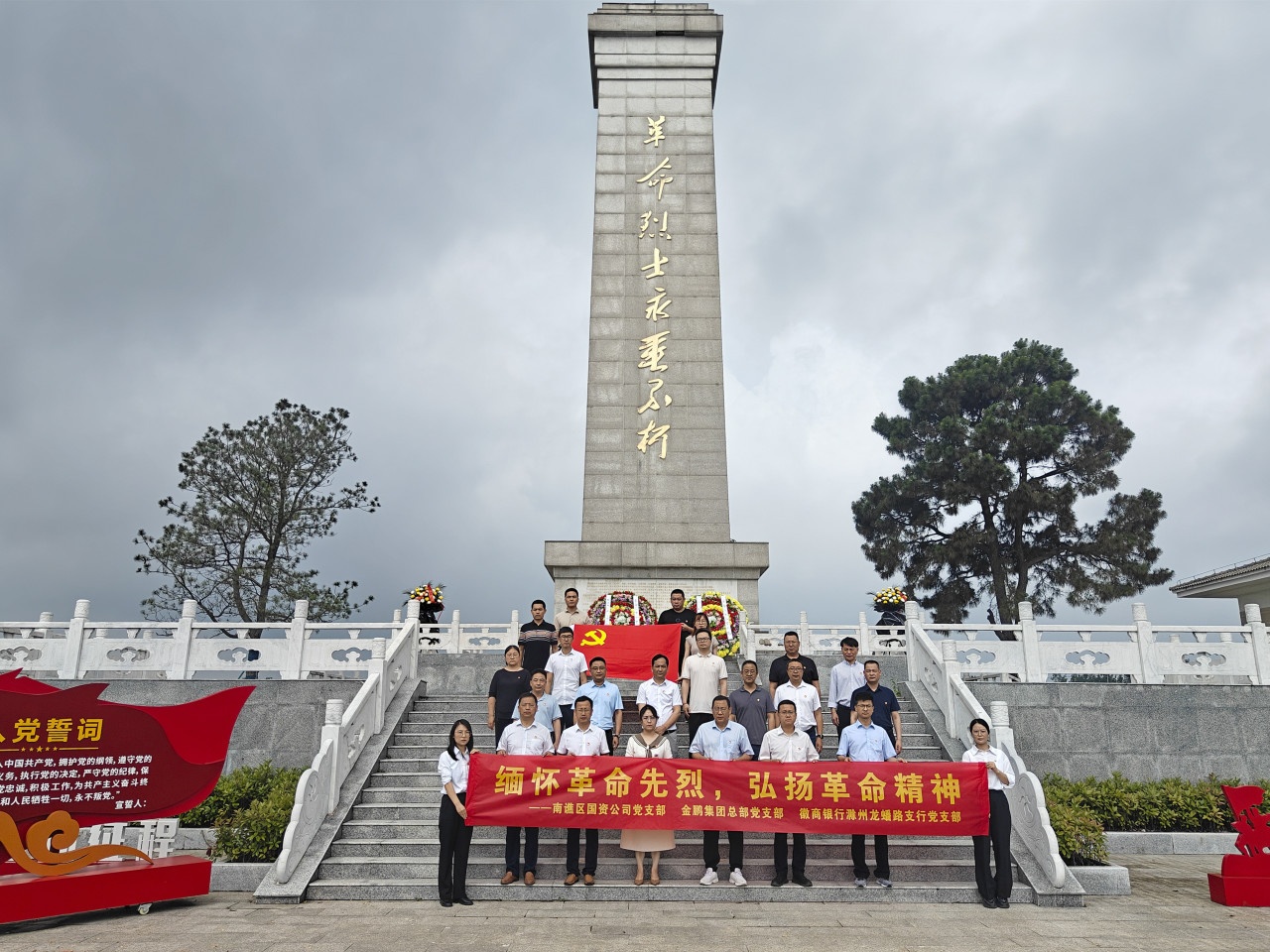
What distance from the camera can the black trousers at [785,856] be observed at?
650 centimetres

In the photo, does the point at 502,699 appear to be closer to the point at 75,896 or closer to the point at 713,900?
the point at 713,900

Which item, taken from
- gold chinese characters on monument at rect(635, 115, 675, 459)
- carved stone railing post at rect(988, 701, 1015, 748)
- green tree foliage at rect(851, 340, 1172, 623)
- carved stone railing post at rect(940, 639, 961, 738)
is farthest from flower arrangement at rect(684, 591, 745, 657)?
green tree foliage at rect(851, 340, 1172, 623)

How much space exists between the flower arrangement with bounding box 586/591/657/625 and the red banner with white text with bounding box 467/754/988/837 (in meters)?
6.77

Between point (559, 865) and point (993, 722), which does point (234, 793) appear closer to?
point (559, 865)

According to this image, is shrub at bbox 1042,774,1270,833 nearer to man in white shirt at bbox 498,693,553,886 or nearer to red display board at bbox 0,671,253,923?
man in white shirt at bbox 498,693,553,886

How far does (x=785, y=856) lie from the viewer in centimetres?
652

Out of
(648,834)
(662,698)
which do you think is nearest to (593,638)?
(662,698)

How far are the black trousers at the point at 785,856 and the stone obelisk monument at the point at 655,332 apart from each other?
25.9 ft

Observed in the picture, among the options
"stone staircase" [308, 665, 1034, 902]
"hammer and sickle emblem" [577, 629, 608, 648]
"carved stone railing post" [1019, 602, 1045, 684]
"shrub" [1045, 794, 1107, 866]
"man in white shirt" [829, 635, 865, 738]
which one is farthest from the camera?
"hammer and sickle emblem" [577, 629, 608, 648]

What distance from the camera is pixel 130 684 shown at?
9.59 metres

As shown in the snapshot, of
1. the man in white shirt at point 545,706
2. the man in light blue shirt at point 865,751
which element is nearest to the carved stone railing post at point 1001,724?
the man in light blue shirt at point 865,751

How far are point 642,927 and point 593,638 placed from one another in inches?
190

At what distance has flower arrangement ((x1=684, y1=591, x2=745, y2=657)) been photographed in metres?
12.3

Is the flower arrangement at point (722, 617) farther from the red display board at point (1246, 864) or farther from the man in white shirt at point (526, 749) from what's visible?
the red display board at point (1246, 864)
